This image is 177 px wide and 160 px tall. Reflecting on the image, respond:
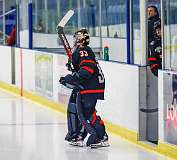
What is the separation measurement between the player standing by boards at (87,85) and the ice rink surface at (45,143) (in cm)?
19

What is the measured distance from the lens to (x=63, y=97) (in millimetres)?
11305

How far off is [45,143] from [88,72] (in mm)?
1162

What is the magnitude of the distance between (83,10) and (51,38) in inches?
65.0

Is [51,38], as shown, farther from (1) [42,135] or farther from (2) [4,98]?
(1) [42,135]

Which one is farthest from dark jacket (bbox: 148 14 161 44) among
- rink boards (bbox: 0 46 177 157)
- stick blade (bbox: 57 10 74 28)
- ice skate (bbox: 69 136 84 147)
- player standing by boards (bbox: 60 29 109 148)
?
ice skate (bbox: 69 136 84 147)

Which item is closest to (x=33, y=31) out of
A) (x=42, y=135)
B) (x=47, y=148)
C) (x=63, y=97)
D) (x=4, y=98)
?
(x=4, y=98)

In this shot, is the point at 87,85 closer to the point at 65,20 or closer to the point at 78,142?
the point at 78,142

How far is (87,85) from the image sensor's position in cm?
775

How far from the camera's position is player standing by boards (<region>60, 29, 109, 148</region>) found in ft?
25.2

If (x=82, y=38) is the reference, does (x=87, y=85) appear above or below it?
below

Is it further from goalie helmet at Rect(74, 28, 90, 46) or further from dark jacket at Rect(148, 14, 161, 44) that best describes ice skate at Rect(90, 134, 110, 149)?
dark jacket at Rect(148, 14, 161, 44)

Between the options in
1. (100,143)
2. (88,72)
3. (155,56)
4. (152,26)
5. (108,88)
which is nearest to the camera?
(88,72)

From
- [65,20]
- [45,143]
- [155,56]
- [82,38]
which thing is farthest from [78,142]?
[65,20]

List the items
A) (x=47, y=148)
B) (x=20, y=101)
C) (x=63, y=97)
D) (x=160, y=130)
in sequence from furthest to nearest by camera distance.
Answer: (x=20, y=101), (x=63, y=97), (x=47, y=148), (x=160, y=130)
